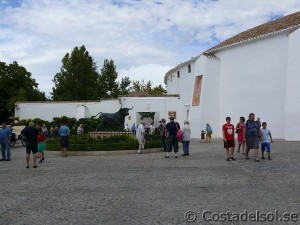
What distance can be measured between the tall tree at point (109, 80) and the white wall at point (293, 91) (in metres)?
34.6

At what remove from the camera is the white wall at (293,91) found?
90.0 feet

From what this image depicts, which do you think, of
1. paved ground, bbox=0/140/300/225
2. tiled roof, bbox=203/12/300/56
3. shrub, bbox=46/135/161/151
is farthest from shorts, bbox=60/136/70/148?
tiled roof, bbox=203/12/300/56

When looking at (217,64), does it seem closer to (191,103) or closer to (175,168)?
(191,103)

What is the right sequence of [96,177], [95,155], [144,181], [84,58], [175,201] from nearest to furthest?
1. [175,201]
2. [144,181]
3. [96,177]
4. [95,155]
5. [84,58]

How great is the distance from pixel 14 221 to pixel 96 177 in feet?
17.0

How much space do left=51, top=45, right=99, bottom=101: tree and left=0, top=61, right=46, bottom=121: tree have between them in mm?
4538

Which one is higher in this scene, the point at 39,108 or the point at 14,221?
the point at 39,108

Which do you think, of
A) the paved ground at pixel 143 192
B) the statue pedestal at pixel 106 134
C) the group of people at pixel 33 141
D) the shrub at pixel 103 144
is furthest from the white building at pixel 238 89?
the paved ground at pixel 143 192

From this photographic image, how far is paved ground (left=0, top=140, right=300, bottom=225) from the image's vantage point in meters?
6.95

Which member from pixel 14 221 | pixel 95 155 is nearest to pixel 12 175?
pixel 14 221

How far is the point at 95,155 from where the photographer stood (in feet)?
65.6

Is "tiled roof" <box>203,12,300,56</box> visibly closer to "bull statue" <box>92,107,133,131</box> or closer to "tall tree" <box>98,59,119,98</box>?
"bull statue" <box>92,107,133,131</box>

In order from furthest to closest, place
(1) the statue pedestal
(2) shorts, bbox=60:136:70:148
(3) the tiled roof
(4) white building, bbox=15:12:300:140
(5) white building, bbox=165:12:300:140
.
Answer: (3) the tiled roof
(4) white building, bbox=15:12:300:140
(5) white building, bbox=165:12:300:140
(1) the statue pedestal
(2) shorts, bbox=60:136:70:148

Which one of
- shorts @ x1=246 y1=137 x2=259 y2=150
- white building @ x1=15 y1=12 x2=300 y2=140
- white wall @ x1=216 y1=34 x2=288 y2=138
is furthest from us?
A: white wall @ x1=216 y1=34 x2=288 y2=138
